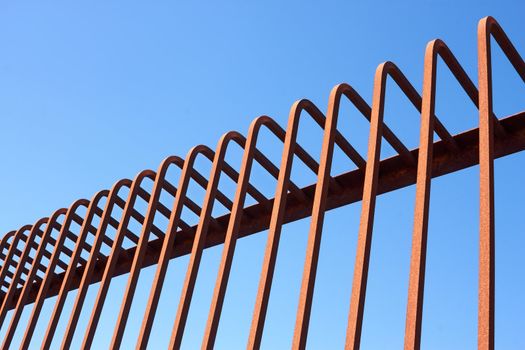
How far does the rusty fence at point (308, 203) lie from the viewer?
2197 millimetres

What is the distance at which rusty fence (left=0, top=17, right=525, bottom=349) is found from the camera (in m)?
2.20

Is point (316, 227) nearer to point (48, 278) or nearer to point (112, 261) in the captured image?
point (112, 261)

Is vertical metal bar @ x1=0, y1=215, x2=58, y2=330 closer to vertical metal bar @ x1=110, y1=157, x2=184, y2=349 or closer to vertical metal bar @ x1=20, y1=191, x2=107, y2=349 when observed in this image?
vertical metal bar @ x1=20, y1=191, x2=107, y2=349

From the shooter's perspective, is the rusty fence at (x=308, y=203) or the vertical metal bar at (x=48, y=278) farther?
the vertical metal bar at (x=48, y=278)

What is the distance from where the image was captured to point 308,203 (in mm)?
3367

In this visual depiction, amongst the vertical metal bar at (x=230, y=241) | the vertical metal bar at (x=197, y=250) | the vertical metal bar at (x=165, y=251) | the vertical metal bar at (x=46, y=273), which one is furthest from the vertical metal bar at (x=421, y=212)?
the vertical metal bar at (x=46, y=273)

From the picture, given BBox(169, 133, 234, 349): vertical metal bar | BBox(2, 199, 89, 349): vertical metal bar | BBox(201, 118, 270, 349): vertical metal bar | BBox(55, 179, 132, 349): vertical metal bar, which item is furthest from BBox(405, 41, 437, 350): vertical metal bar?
BBox(2, 199, 89, 349): vertical metal bar

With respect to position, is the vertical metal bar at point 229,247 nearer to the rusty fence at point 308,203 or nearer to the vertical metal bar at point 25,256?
the rusty fence at point 308,203

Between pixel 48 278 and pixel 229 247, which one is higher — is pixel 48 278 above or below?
above

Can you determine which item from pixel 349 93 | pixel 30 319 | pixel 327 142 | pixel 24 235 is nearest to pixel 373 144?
pixel 327 142

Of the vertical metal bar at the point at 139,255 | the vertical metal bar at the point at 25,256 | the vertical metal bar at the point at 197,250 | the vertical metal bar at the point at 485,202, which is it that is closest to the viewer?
the vertical metal bar at the point at 485,202

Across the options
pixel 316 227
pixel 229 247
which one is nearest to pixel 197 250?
pixel 229 247

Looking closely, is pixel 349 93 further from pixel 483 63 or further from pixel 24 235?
pixel 24 235

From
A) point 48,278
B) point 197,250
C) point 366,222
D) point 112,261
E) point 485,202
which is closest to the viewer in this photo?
point 485,202
